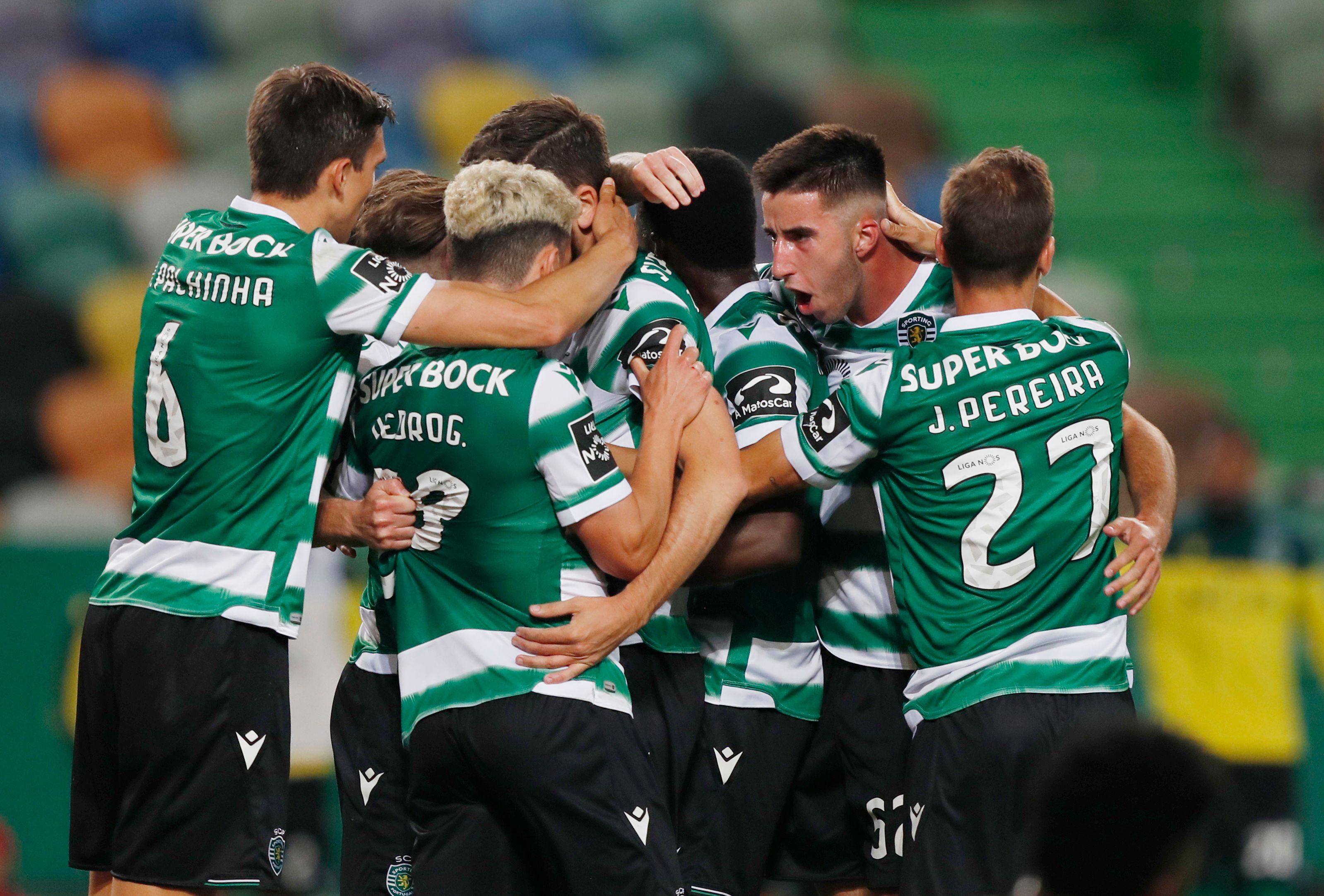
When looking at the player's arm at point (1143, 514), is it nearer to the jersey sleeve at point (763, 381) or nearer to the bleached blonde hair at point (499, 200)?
the jersey sleeve at point (763, 381)

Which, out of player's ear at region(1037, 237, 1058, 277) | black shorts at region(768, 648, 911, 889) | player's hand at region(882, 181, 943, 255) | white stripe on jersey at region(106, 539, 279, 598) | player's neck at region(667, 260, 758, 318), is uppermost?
player's hand at region(882, 181, 943, 255)

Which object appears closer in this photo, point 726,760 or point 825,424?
point 825,424

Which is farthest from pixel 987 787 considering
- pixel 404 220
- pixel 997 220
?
pixel 404 220

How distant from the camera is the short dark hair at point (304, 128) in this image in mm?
4324

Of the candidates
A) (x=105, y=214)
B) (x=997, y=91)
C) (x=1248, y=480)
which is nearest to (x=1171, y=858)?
(x=1248, y=480)

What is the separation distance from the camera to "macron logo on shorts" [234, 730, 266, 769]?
425 cm

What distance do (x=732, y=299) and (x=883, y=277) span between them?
0.49 metres

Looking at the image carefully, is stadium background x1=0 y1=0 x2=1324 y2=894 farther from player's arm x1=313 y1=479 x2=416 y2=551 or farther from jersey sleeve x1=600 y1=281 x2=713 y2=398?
jersey sleeve x1=600 y1=281 x2=713 y2=398

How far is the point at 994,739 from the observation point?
427 cm

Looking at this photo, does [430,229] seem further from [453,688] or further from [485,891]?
[485,891]

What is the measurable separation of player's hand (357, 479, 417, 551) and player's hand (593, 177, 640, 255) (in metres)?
1.02

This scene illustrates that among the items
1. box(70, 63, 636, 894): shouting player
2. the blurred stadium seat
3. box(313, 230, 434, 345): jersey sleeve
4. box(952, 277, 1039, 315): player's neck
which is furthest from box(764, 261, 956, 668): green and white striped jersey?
the blurred stadium seat

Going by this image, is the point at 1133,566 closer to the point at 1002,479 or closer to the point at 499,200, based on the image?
the point at 1002,479

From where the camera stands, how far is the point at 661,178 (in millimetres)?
4668
